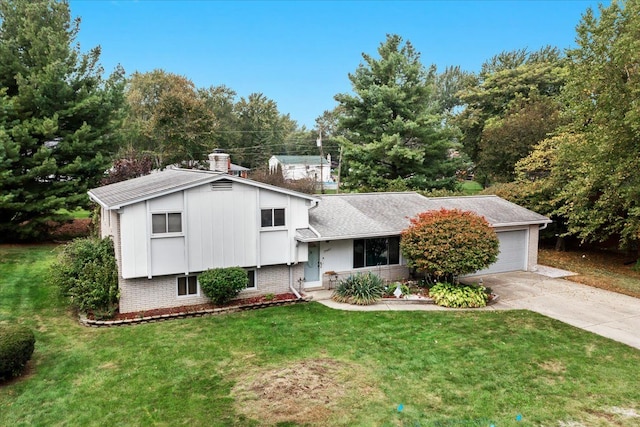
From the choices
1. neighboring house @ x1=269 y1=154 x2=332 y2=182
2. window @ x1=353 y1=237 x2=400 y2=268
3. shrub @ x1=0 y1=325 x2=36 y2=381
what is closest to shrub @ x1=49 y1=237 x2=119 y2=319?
shrub @ x1=0 y1=325 x2=36 y2=381

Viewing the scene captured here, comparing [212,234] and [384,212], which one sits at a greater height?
[384,212]

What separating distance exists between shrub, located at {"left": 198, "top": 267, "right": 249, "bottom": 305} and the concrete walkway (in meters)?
2.86

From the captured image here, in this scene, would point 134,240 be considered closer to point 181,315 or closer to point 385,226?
point 181,315

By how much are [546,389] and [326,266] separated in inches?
341

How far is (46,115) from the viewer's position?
22156 millimetres

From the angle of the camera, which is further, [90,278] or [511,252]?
[511,252]

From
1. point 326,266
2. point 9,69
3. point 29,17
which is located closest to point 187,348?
point 326,266

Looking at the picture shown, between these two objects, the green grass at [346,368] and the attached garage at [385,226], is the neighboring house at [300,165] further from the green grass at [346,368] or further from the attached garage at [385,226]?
the green grass at [346,368]

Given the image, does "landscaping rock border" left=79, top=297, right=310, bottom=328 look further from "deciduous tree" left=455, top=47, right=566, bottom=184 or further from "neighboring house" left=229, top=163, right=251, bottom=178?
"neighboring house" left=229, top=163, right=251, bottom=178

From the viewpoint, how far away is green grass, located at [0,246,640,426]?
7816 mm

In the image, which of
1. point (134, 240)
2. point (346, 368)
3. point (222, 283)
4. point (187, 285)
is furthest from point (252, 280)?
point (346, 368)

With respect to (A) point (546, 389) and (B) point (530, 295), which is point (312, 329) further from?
(B) point (530, 295)

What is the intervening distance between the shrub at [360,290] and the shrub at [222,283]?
3404 millimetres

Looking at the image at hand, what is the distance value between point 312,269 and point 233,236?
139 inches
